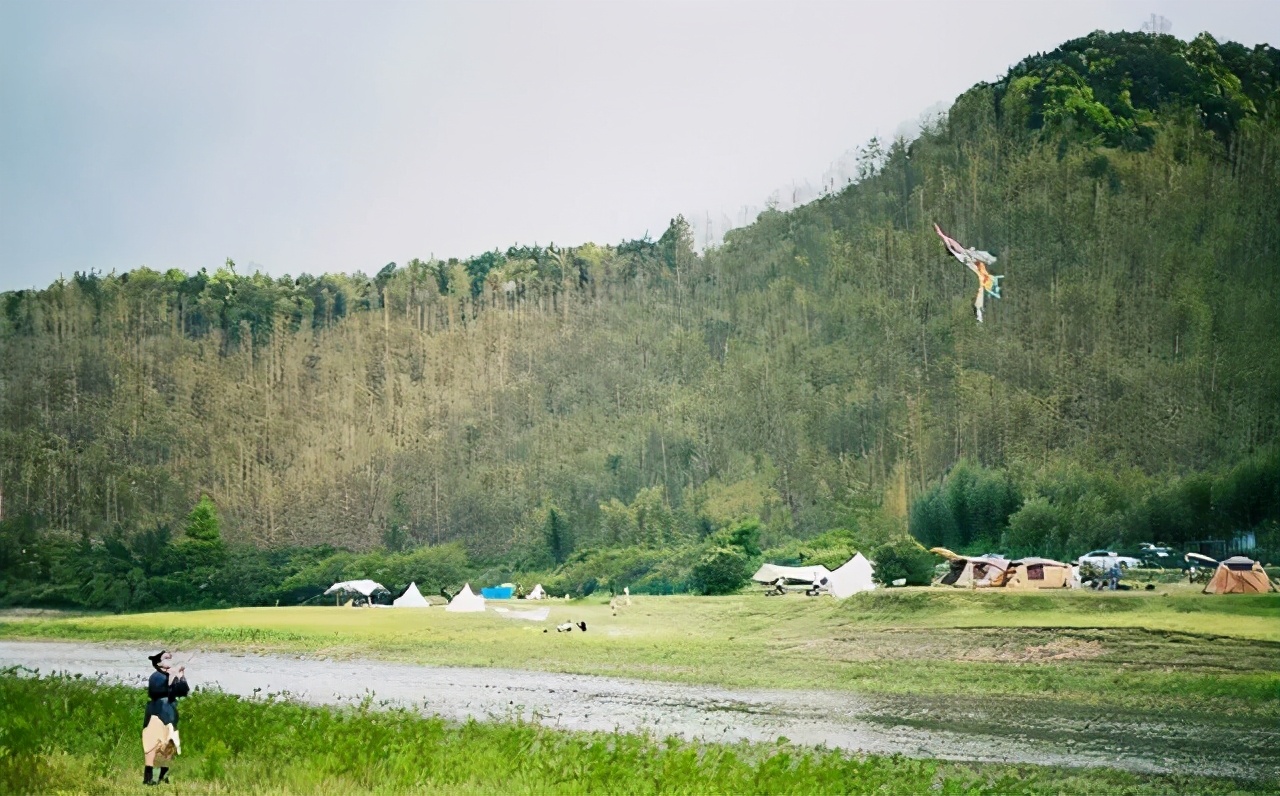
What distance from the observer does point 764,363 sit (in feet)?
162

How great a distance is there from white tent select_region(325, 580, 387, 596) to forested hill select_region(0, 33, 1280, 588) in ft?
17.1

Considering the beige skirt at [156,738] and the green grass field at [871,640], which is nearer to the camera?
the beige skirt at [156,738]

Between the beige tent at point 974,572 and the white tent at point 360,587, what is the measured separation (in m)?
16.5

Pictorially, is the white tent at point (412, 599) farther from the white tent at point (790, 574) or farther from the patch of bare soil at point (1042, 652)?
the patch of bare soil at point (1042, 652)

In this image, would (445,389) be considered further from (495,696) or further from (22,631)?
(495,696)

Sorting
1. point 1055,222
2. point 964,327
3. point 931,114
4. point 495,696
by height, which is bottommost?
point 495,696

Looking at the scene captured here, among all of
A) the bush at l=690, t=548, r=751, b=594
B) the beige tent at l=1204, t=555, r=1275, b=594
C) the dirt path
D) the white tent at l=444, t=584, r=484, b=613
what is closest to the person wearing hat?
the dirt path

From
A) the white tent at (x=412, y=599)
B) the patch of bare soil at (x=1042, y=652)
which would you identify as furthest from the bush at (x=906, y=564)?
the white tent at (x=412, y=599)

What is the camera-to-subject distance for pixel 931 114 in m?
55.2

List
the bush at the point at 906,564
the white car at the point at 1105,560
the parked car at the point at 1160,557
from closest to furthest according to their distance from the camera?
the white car at the point at 1105,560 < the parked car at the point at 1160,557 < the bush at the point at 906,564

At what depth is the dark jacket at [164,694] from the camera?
448 inches

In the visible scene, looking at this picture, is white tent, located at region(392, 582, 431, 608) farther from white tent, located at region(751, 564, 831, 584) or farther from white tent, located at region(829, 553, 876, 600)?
white tent, located at region(829, 553, 876, 600)

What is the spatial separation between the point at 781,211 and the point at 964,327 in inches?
517

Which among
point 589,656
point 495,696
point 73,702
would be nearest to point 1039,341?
point 589,656
